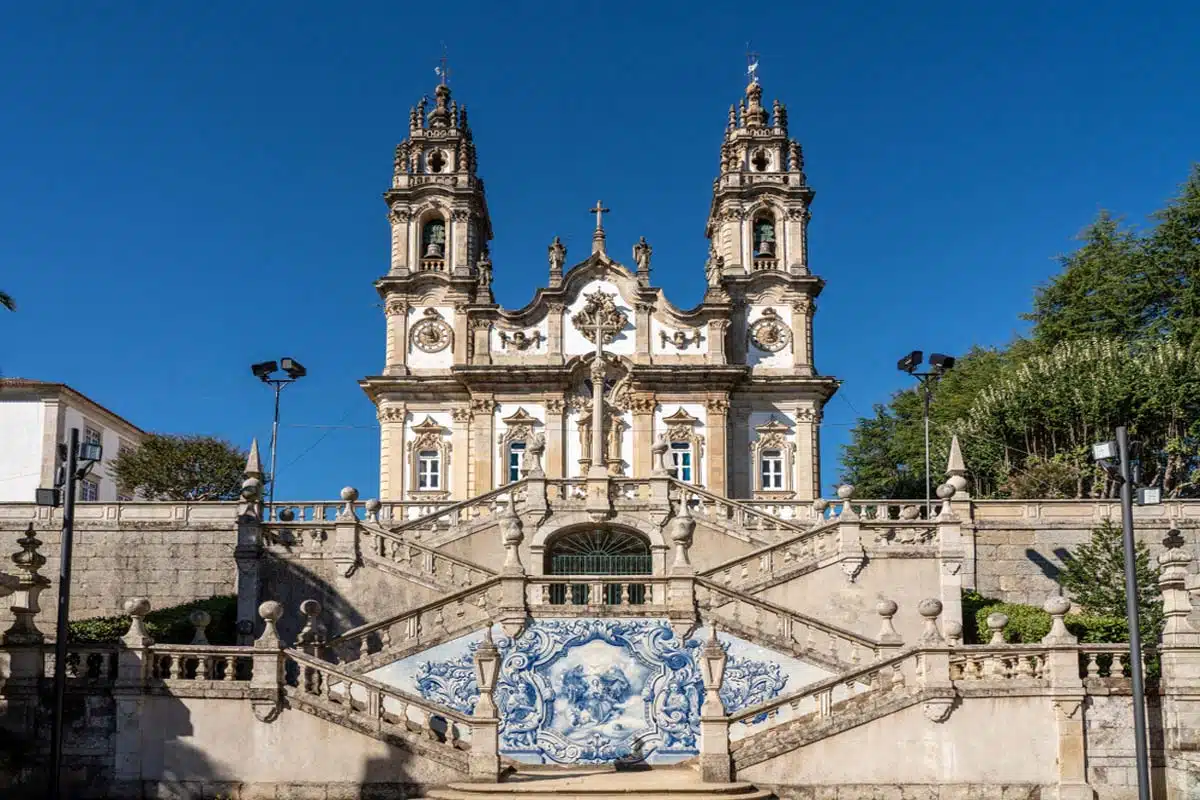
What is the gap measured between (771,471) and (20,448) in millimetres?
26142

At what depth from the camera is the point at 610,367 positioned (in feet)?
121

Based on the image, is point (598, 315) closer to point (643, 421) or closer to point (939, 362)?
point (643, 421)

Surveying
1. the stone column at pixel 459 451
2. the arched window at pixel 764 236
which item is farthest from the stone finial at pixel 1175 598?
the arched window at pixel 764 236

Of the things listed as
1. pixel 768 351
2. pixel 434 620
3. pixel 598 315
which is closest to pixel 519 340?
pixel 598 315

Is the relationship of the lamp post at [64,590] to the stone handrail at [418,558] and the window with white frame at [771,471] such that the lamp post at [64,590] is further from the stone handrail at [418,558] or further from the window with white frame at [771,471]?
the window with white frame at [771,471]

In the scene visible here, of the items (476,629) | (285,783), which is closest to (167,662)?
(285,783)

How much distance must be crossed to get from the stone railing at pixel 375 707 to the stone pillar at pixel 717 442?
1997cm

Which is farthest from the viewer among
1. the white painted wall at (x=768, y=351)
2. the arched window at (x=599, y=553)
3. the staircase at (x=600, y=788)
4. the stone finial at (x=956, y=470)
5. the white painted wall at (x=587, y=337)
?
the white painted wall at (x=768, y=351)

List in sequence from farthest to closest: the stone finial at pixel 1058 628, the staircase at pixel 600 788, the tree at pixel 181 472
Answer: the tree at pixel 181 472 → the stone finial at pixel 1058 628 → the staircase at pixel 600 788

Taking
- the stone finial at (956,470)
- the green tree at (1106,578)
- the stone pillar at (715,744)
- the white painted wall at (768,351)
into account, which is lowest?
the stone pillar at (715,744)

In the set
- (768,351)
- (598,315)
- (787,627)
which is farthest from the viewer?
(768,351)

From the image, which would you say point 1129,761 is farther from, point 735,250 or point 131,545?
point 735,250

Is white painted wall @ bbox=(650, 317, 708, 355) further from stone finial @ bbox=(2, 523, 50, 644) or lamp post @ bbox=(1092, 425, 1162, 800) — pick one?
stone finial @ bbox=(2, 523, 50, 644)

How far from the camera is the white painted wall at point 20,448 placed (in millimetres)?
43375
